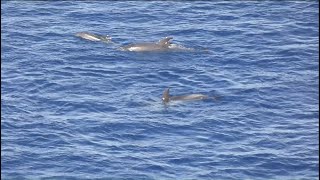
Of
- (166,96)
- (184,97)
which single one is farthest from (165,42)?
(166,96)

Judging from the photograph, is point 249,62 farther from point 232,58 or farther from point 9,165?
point 9,165

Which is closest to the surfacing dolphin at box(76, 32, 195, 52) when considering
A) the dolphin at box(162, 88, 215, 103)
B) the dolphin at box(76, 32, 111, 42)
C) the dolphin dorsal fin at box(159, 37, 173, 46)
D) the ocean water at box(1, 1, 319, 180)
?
the dolphin dorsal fin at box(159, 37, 173, 46)

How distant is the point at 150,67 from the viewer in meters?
47.5

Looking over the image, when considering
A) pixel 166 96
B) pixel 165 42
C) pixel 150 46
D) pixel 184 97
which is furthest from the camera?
pixel 150 46

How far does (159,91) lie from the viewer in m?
44.1

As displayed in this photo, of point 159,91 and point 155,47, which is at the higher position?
point 155,47

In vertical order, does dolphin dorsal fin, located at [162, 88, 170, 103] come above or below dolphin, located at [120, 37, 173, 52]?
below

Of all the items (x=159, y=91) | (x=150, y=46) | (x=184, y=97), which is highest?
(x=150, y=46)

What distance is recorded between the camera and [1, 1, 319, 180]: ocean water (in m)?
36.5

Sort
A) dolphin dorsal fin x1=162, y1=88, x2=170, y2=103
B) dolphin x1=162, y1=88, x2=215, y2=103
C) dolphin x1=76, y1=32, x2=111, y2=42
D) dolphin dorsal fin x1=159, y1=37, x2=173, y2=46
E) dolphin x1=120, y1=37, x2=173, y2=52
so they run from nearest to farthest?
dolphin dorsal fin x1=162, y1=88, x2=170, y2=103 < dolphin x1=162, y1=88, x2=215, y2=103 < dolphin dorsal fin x1=159, y1=37, x2=173, y2=46 < dolphin x1=120, y1=37, x2=173, y2=52 < dolphin x1=76, y1=32, x2=111, y2=42

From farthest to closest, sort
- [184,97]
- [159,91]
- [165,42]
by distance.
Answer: [165,42], [159,91], [184,97]

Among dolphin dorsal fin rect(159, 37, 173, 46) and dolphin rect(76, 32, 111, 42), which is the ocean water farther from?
dolphin dorsal fin rect(159, 37, 173, 46)

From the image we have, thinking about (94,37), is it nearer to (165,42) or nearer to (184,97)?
(165,42)

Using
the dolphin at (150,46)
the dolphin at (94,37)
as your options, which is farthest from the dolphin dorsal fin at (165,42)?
the dolphin at (94,37)
